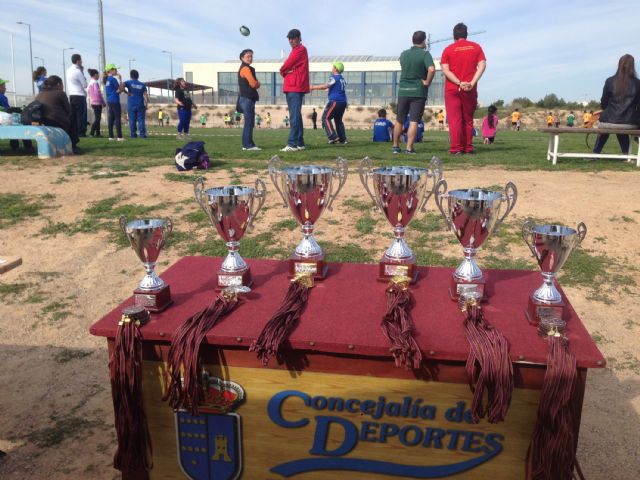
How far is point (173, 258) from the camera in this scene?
181 inches

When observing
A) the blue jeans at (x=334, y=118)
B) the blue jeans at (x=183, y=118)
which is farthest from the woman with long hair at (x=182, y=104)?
the blue jeans at (x=334, y=118)

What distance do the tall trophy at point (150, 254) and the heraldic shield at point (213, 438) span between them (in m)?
0.37

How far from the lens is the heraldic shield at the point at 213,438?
175 centimetres

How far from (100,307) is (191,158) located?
3534mm

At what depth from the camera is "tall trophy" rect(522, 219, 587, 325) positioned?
5.70ft

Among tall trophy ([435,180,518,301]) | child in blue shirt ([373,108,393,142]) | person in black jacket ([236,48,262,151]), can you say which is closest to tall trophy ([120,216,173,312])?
tall trophy ([435,180,518,301])

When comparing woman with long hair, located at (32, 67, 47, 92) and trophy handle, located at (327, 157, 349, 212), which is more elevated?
woman with long hair, located at (32, 67, 47, 92)

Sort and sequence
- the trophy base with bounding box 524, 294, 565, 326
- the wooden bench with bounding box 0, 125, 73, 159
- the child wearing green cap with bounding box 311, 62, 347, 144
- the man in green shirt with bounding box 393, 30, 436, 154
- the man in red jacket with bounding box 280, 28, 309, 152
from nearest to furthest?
the trophy base with bounding box 524, 294, 565, 326, the man in green shirt with bounding box 393, 30, 436, 154, the wooden bench with bounding box 0, 125, 73, 159, the man in red jacket with bounding box 280, 28, 309, 152, the child wearing green cap with bounding box 311, 62, 347, 144

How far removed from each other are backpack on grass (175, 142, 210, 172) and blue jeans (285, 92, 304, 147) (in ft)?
7.06

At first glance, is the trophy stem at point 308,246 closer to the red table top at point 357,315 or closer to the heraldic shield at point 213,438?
the red table top at point 357,315

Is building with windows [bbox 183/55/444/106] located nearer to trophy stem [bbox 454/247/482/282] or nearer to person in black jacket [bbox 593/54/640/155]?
person in black jacket [bbox 593/54/640/155]

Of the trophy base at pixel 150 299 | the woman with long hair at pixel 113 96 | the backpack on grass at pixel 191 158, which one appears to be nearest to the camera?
the trophy base at pixel 150 299

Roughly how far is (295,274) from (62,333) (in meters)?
2.12

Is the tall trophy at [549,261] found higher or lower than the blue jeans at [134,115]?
lower
